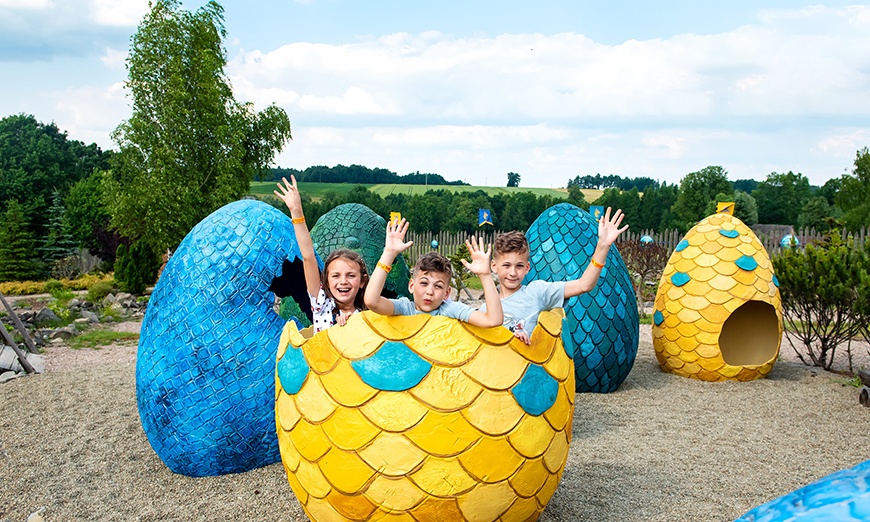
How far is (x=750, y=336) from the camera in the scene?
793 centimetres

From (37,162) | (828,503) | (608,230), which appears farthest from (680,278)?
(37,162)

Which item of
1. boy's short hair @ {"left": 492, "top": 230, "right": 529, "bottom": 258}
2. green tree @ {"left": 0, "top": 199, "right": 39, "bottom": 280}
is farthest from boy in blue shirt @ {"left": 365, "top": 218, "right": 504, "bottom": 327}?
green tree @ {"left": 0, "top": 199, "right": 39, "bottom": 280}

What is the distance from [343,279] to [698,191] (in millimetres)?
33398

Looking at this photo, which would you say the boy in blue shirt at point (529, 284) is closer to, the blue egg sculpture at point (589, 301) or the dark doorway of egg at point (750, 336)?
the blue egg sculpture at point (589, 301)

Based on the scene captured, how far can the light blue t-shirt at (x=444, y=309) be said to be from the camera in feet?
10.1

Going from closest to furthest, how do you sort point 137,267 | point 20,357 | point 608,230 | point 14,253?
point 608,230 < point 20,357 < point 137,267 < point 14,253

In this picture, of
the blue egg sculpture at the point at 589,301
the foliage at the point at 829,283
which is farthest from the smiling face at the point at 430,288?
the foliage at the point at 829,283

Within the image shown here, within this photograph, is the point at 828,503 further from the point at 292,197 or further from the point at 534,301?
the point at 292,197

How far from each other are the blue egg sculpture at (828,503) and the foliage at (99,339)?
1087cm

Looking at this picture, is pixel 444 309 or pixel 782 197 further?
pixel 782 197

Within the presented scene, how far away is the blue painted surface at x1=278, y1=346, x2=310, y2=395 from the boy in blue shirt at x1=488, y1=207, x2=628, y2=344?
36.8 inches

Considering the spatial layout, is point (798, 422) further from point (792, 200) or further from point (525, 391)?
point (792, 200)

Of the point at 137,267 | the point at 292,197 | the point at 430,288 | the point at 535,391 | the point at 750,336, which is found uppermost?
the point at 292,197

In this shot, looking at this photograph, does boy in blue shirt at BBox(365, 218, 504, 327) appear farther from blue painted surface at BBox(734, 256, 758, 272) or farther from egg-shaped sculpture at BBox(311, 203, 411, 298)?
blue painted surface at BBox(734, 256, 758, 272)
